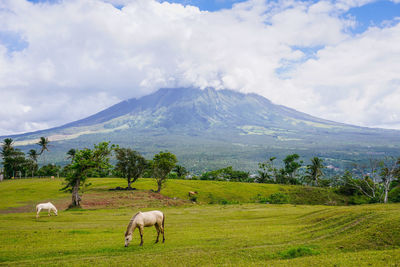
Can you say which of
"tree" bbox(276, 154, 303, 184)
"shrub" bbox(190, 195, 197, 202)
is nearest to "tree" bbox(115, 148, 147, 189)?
"shrub" bbox(190, 195, 197, 202)

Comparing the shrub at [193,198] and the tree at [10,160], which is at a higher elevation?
the tree at [10,160]

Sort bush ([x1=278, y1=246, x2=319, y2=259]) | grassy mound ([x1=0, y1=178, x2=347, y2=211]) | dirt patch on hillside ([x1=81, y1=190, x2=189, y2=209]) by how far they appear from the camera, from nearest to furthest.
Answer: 1. bush ([x1=278, y1=246, x2=319, y2=259])
2. dirt patch on hillside ([x1=81, y1=190, x2=189, y2=209])
3. grassy mound ([x1=0, y1=178, x2=347, y2=211])

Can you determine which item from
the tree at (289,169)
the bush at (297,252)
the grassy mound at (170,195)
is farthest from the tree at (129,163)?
the tree at (289,169)

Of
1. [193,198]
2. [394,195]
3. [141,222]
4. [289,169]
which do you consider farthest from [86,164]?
[289,169]

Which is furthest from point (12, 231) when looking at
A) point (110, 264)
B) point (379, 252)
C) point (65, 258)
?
point (379, 252)

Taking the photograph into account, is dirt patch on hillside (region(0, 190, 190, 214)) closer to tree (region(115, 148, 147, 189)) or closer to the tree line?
the tree line

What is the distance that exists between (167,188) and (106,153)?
80.4 ft

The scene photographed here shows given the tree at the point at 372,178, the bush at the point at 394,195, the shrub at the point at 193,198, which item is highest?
the tree at the point at 372,178

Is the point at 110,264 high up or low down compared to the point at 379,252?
down

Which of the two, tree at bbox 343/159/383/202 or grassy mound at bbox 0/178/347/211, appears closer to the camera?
tree at bbox 343/159/383/202

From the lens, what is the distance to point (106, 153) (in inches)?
1372

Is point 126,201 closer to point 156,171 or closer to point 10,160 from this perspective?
point 156,171

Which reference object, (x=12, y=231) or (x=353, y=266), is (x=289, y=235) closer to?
(x=353, y=266)

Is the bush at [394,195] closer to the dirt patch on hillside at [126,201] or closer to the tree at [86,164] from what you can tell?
the dirt patch on hillside at [126,201]
